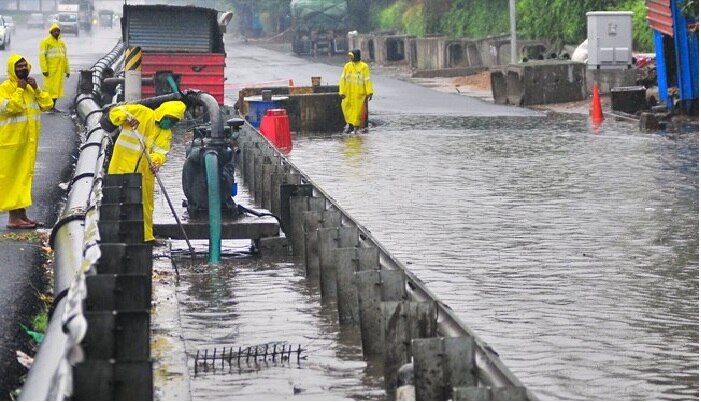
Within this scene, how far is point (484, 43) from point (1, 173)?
35.4 meters

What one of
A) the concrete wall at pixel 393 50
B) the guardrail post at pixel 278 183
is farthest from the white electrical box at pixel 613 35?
the concrete wall at pixel 393 50

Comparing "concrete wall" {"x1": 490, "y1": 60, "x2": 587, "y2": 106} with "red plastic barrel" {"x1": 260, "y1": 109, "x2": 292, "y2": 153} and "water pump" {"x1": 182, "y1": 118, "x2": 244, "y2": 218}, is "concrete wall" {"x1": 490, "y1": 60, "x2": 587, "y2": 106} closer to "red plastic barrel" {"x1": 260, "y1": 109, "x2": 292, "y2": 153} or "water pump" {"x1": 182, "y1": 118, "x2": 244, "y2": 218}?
"red plastic barrel" {"x1": 260, "y1": 109, "x2": 292, "y2": 153}

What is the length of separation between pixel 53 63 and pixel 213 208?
1591cm

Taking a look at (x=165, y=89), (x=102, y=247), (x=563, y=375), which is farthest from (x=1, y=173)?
(x=165, y=89)

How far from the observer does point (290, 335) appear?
402 inches

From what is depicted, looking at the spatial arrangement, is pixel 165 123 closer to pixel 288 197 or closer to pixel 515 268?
pixel 288 197

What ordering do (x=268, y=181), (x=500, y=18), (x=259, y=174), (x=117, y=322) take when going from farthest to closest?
(x=500, y=18) < (x=259, y=174) < (x=268, y=181) < (x=117, y=322)

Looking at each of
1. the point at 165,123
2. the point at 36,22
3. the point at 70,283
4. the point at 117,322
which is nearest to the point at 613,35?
the point at 165,123

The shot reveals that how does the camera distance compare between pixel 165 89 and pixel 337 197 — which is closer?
pixel 337 197

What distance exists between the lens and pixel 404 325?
27.0 feet

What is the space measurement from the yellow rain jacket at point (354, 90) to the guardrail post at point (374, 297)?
1722cm

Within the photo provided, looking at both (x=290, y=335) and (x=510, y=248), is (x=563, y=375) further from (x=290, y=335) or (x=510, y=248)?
(x=510, y=248)

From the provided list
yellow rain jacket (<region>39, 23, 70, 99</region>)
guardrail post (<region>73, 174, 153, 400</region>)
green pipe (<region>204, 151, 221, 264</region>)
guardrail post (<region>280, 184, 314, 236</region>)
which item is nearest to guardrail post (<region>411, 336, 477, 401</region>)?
guardrail post (<region>73, 174, 153, 400</region>)

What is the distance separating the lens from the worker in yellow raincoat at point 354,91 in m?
26.4
